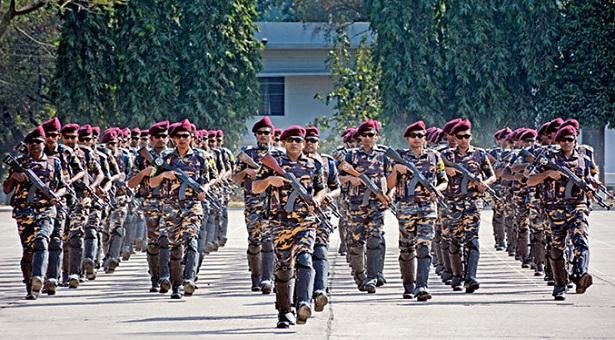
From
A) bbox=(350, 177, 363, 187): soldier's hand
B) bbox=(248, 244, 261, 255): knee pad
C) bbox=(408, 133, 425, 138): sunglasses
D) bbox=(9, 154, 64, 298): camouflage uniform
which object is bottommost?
bbox=(248, 244, 261, 255): knee pad

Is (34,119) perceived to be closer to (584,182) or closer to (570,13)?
(570,13)

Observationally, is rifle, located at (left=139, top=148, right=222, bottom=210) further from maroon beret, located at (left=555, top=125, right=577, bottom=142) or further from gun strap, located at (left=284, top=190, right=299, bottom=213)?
maroon beret, located at (left=555, top=125, right=577, bottom=142)

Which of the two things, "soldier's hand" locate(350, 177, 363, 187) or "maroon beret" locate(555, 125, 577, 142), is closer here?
"maroon beret" locate(555, 125, 577, 142)

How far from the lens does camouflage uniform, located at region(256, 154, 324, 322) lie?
558 inches

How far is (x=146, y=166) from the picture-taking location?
1795 centimetres

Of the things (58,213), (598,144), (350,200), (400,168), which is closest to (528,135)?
(350,200)

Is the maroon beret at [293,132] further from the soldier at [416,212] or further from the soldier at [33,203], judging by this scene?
the soldier at [33,203]

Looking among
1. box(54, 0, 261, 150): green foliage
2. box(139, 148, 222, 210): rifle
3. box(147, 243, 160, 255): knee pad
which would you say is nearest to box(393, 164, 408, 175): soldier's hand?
box(139, 148, 222, 210): rifle

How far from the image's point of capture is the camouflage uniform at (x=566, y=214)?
16812mm

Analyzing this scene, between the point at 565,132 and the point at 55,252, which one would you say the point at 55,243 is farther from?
the point at 565,132

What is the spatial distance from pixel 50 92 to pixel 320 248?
36.9 metres

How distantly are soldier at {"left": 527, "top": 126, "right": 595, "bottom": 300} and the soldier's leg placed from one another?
5155 mm

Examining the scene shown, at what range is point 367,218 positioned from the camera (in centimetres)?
1838

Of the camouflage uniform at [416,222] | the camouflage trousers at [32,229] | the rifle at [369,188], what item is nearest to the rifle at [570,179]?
the camouflage uniform at [416,222]
